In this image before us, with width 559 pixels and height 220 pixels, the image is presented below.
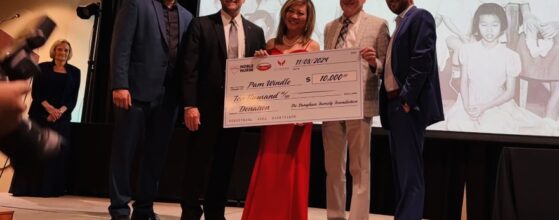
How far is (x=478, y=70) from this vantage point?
4.57 m

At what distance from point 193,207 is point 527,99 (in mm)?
3032

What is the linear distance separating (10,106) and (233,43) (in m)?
2.62

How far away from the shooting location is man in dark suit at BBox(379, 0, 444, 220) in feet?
9.34

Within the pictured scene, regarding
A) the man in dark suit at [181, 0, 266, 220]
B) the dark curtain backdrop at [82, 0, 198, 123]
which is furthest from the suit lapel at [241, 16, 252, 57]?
the dark curtain backdrop at [82, 0, 198, 123]

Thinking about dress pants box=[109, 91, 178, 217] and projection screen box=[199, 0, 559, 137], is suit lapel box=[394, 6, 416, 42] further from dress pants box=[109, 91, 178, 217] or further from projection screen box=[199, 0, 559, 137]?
projection screen box=[199, 0, 559, 137]

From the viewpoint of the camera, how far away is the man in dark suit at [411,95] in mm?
2848

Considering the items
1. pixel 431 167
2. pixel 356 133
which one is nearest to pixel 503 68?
pixel 431 167

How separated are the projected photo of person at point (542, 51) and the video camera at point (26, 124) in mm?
4512

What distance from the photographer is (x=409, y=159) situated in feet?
9.61

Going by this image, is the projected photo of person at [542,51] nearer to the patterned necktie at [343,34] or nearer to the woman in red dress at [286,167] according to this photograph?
the patterned necktie at [343,34]

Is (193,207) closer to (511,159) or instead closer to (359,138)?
(359,138)

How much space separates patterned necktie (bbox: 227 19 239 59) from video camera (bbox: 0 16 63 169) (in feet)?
8.21

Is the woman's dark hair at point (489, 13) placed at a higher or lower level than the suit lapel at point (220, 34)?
higher

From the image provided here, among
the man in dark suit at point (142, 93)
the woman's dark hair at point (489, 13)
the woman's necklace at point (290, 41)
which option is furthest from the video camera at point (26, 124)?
the woman's dark hair at point (489, 13)
